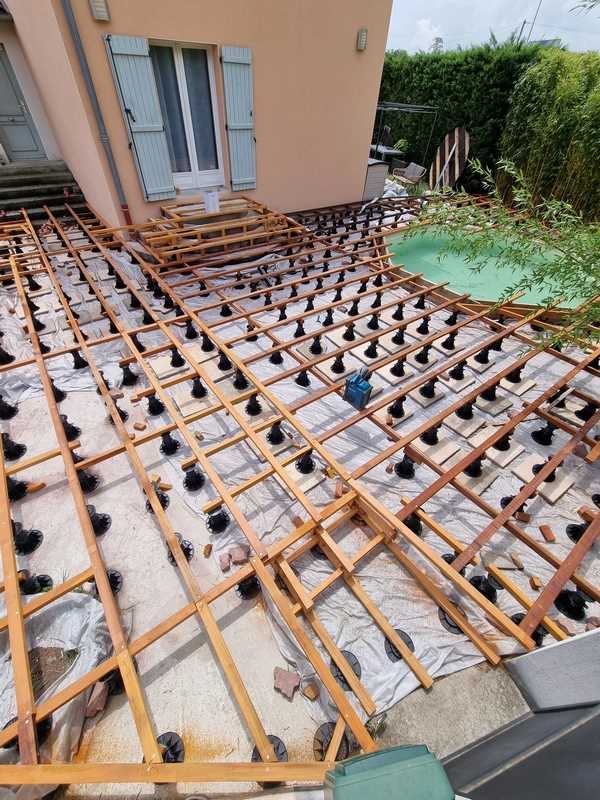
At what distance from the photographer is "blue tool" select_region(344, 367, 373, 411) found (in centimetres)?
298

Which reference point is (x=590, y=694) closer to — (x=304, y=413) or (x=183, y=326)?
(x=304, y=413)

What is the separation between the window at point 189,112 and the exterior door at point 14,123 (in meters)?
4.39

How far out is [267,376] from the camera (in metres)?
3.53

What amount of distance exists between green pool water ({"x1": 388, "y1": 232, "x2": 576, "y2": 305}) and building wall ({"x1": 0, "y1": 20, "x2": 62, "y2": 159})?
24.3 feet

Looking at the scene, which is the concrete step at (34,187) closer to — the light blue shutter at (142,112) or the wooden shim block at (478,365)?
the light blue shutter at (142,112)

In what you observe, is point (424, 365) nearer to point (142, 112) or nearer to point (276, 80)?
point (142, 112)

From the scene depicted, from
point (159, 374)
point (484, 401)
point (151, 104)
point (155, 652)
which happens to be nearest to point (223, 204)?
point (151, 104)

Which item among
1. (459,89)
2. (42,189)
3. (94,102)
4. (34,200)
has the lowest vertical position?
(34,200)

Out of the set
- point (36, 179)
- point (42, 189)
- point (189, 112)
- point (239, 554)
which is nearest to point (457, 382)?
point (239, 554)

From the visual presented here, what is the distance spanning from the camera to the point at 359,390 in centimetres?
298

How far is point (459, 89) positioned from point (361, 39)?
5.70 meters

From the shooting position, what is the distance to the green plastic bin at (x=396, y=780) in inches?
27.2

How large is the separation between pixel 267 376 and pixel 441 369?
164 cm

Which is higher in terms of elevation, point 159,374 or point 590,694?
point 590,694
